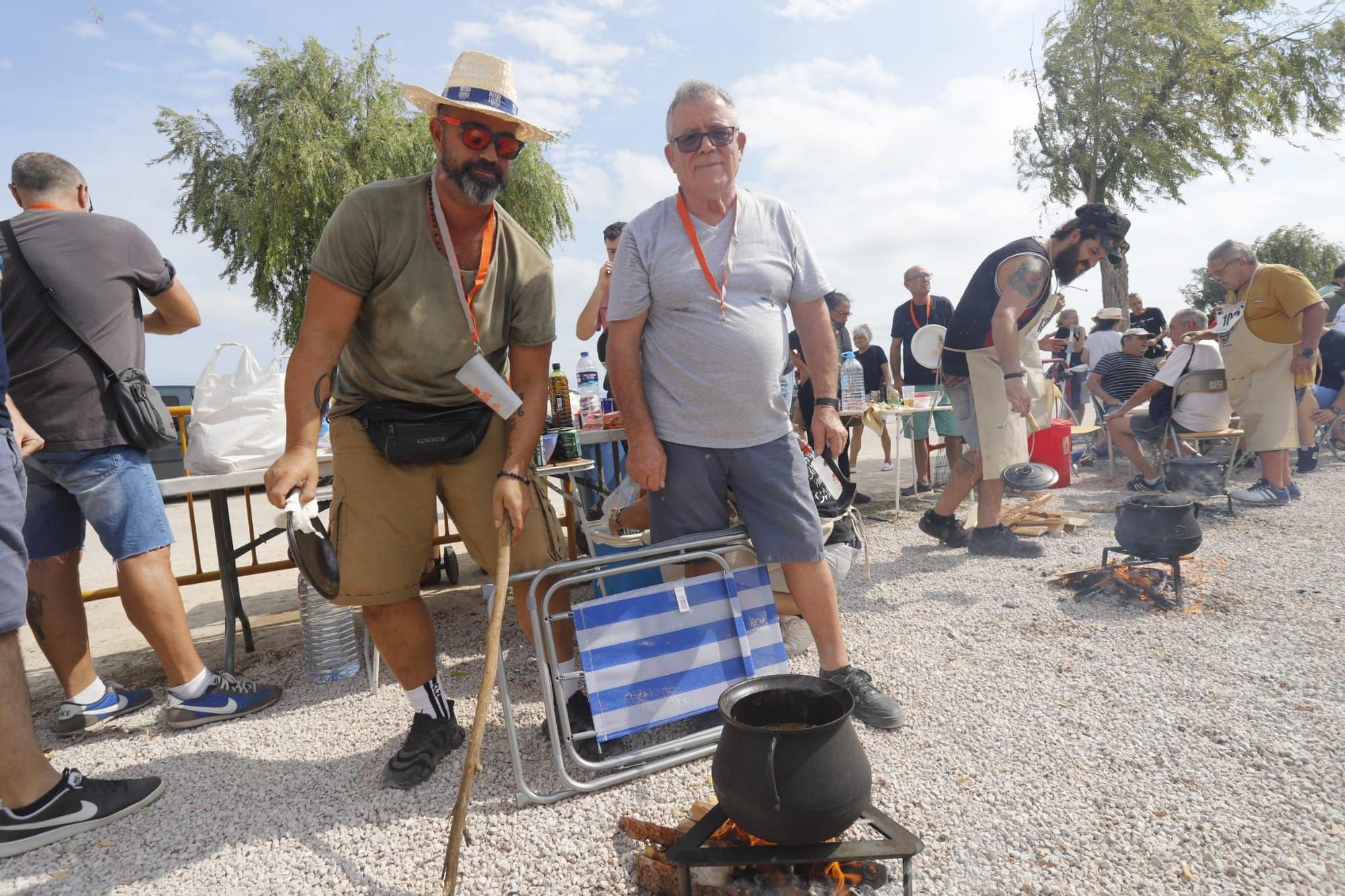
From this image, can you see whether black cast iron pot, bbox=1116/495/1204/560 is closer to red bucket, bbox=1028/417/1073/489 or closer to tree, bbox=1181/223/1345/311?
red bucket, bbox=1028/417/1073/489

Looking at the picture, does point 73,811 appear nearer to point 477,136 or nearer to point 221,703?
point 221,703

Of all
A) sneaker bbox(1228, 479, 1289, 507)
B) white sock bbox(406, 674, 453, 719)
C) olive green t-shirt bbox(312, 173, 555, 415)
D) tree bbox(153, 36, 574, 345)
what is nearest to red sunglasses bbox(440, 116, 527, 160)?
olive green t-shirt bbox(312, 173, 555, 415)

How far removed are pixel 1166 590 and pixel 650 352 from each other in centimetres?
336

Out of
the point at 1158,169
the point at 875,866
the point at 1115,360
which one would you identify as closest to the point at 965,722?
the point at 875,866

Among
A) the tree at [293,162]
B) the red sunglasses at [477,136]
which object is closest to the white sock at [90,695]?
the red sunglasses at [477,136]

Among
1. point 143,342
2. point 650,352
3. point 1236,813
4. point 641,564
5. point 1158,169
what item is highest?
point 1158,169

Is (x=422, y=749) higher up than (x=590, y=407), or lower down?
lower down

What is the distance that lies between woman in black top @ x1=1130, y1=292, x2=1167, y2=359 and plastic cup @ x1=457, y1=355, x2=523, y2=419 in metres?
9.45

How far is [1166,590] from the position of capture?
4.00m

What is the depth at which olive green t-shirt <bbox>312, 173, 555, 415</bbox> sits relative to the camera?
2.38 metres

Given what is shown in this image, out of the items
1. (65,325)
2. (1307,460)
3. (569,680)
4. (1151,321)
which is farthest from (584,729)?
(1151,321)

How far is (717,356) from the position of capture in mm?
2605

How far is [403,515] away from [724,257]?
1489 millimetres

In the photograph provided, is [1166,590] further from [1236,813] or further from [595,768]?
[595,768]
